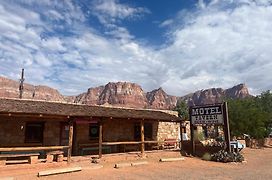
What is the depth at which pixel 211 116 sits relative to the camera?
17.4m

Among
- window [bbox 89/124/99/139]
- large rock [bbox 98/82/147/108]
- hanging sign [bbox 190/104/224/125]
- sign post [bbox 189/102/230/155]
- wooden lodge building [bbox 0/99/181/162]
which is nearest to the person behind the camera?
wooden lodge building [bbox 0/99/181/162]

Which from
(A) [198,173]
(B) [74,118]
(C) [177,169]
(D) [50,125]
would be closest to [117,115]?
(B) [74,118]

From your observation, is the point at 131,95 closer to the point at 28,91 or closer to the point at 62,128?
the point at 28,91

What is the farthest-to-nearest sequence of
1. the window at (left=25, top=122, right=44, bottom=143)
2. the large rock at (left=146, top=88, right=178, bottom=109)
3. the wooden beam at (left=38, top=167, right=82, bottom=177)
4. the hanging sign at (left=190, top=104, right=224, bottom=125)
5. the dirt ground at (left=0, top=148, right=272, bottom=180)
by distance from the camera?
1. the large rock at (left=146, top=88, right=178, bottom=109)
2. the hanging sign at (left=190, top=104, right=224, bottom=125)
3. the window at (left=25, top=122, right=44, bottom=143)
4. the dirt ground at (left=0, top=148, right=272, bottom=180)
5. the wooden beam at (left=38, top=167, right=82, bottom=177)

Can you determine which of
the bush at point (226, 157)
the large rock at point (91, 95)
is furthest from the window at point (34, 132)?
the large rock at point (91, 95)

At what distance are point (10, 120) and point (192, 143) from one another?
11.1 meters

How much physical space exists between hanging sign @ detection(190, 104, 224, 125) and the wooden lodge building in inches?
71.8

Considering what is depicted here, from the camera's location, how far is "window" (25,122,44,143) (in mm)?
15328

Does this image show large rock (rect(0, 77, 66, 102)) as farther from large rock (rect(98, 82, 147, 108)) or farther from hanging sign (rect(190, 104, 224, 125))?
hanging sign (rect(190, 104, 224, 125))

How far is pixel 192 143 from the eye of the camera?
723 inches

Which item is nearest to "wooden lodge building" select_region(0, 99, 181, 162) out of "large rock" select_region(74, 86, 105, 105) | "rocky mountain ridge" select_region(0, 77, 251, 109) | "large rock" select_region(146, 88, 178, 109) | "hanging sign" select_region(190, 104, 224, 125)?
"hanging sign" select_region(190, 104, 224, 125)

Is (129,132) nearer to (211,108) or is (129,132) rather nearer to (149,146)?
(149,146)

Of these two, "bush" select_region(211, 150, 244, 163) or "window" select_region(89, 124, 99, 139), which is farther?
"window" select_region(89, 124, 99, 139)

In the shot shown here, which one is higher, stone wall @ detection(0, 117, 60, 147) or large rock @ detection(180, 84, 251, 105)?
large rock @ detection(180, 84, 251, 105)
